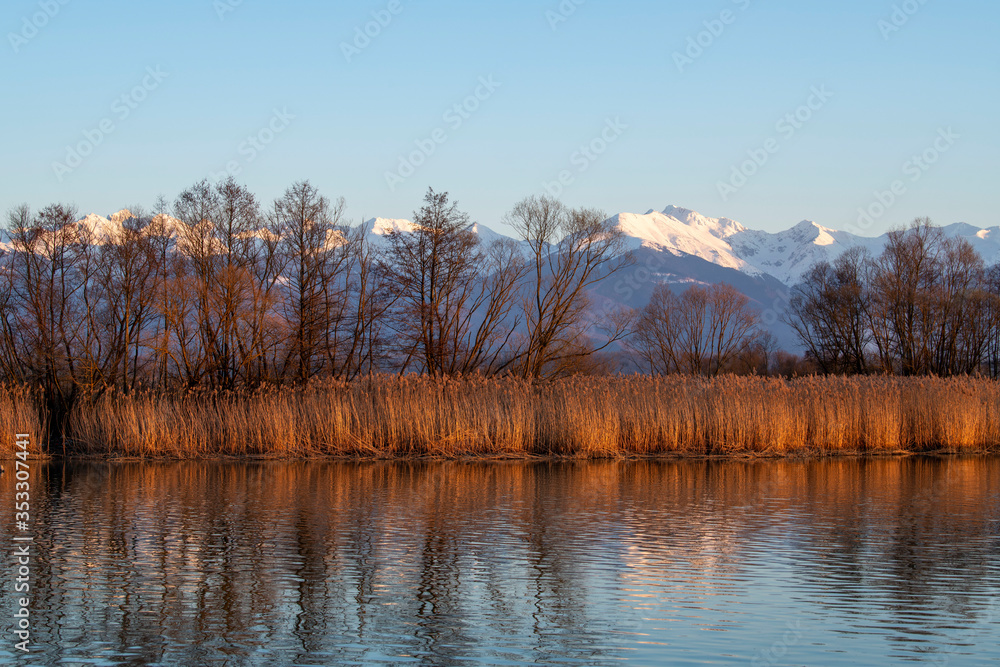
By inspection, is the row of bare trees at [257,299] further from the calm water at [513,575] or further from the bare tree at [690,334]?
the bare tree at [690,334]

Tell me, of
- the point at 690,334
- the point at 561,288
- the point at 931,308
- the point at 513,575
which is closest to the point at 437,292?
the point at 561,288

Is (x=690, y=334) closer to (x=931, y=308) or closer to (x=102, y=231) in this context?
(x=931, y=308)

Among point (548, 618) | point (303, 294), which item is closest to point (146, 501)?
point (548, 618)

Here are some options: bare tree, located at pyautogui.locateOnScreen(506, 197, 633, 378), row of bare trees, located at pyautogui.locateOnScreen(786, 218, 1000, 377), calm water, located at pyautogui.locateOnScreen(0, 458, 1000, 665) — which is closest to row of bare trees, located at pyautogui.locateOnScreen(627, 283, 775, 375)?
row of bare trees, located at pyautogui.locateOnScreen(786, 218, 1000, 377)

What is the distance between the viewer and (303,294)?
95.1 ft

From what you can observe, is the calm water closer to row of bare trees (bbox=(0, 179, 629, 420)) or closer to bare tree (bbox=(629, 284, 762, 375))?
row of bare trees (bbox=(0, 179, 629, 420))

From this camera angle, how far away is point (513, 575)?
8.35 meters

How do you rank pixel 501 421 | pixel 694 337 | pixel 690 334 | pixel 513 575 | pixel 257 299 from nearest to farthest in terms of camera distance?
1. pixel 513 575
2. pixel 501 421
3. pixel 257 299
4. pixel 690 334
5. pixel 694 337

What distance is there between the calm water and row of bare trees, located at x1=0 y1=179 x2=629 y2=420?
40.7 feet

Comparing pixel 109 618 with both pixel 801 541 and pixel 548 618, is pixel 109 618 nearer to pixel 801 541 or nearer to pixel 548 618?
pixel 548 618

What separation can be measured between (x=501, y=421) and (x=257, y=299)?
10.5m

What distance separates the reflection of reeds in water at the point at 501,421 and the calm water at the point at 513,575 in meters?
5.60

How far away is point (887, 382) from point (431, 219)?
47.6ft

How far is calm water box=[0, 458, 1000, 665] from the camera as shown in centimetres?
619
